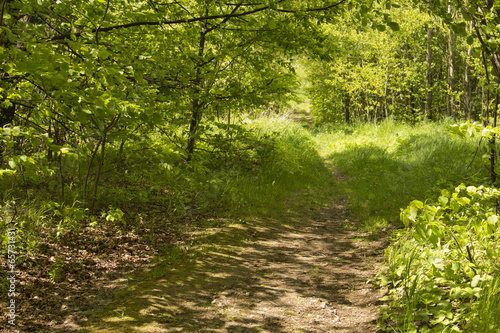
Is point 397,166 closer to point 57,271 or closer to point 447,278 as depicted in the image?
point 447,278

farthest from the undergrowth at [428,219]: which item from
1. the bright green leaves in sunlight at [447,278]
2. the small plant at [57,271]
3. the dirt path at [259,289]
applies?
the small plant at [57,271]

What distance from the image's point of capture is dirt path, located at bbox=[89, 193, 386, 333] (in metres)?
3.05

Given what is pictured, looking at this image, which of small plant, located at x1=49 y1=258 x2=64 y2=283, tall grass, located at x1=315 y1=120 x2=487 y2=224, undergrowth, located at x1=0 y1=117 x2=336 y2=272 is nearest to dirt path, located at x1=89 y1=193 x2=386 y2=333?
small plant, located at x1=49 y1=258 x2=64 y2=283

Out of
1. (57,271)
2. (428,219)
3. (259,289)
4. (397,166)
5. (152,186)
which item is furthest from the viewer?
(397,166)

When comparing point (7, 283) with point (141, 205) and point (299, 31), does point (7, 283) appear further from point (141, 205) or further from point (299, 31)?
point (299, 31)

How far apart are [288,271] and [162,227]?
2322mm

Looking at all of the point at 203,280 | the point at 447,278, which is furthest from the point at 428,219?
the point at 203,280

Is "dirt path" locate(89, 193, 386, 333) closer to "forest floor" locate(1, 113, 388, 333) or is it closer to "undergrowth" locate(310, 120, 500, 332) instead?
"forest floor" locate(1, 113, 388, 333)

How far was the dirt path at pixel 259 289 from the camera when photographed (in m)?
3.05

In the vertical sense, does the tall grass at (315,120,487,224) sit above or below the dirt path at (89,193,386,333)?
above

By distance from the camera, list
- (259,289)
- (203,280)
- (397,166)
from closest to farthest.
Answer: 1. (259,289)
2. (203,280)
3. (397,166)

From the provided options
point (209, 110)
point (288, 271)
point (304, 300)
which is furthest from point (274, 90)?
point (304, 300)

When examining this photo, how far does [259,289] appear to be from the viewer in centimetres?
384

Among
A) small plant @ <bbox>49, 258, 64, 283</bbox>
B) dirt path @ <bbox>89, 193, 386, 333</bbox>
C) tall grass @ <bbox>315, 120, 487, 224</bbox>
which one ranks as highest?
tall grass @ <bbox>315, 120, 487, 224</bbox>
